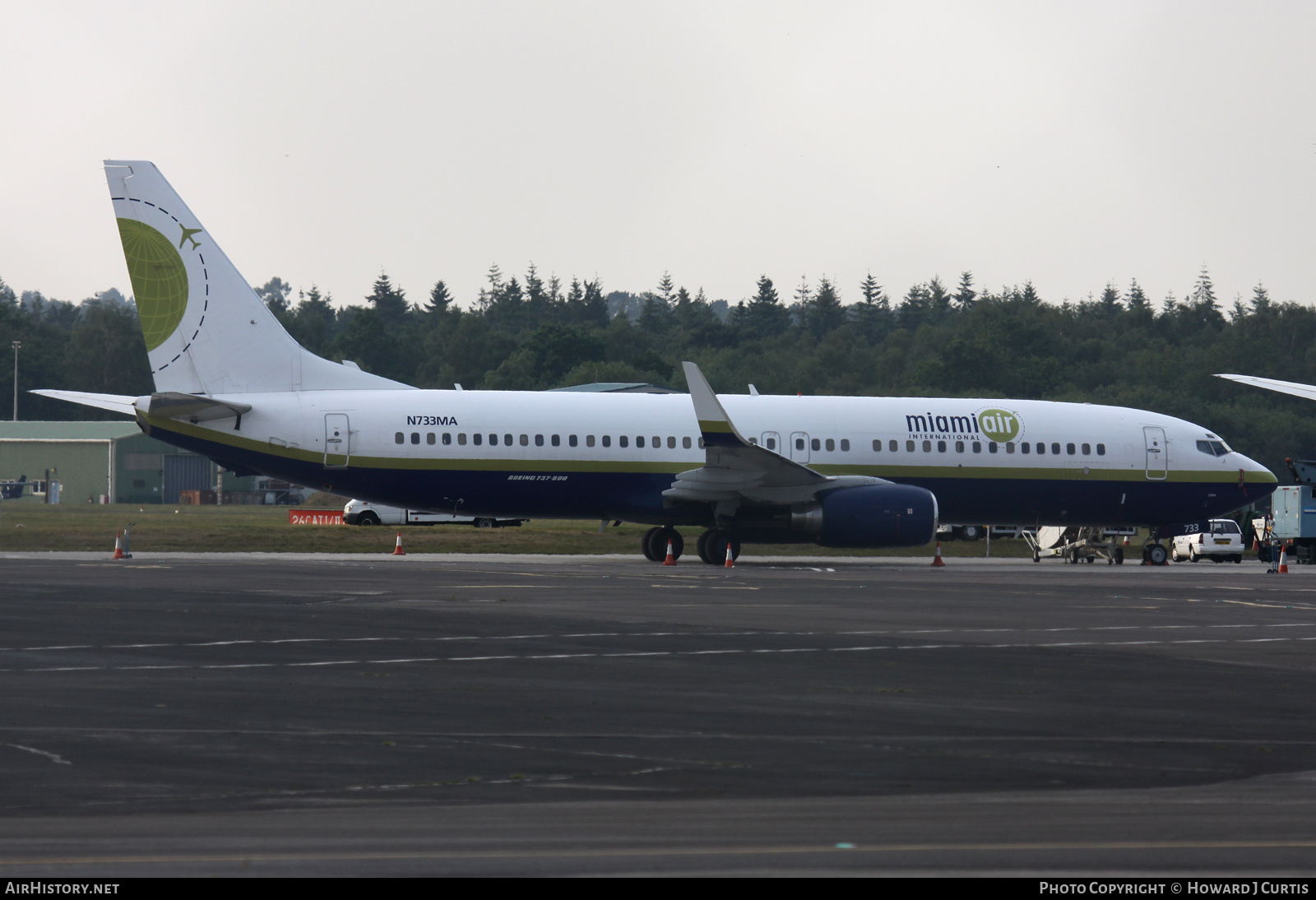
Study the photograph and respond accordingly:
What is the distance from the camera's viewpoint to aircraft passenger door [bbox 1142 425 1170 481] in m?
36.8

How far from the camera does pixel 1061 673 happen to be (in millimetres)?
13953

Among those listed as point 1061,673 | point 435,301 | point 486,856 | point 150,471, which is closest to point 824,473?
point 1061,673

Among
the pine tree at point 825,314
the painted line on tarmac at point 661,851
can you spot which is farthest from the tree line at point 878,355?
the painted line on tarmac at point 661,851

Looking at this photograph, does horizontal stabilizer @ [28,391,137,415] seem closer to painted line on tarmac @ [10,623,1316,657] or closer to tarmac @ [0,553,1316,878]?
tarmac @ [0,553,1316,878]

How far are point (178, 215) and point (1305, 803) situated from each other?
29.8m

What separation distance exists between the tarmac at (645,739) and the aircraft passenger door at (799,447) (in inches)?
520

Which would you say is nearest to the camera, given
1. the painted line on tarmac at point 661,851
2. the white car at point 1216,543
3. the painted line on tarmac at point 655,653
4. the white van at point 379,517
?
the painted line on tarmac at point 661,851

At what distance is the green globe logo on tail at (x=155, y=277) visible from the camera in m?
33.0

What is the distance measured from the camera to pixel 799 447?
114 feet

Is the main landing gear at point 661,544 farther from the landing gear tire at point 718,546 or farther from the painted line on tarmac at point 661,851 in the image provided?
the painted line on tarmac at point 661,851

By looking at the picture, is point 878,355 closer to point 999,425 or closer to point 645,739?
point 999,425

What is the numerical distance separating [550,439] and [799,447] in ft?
19.3

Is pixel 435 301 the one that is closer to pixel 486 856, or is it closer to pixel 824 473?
pixel 824 473

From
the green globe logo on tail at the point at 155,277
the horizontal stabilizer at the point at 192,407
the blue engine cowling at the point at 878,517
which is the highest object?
the green globe logo on tail at the point at 155,277
